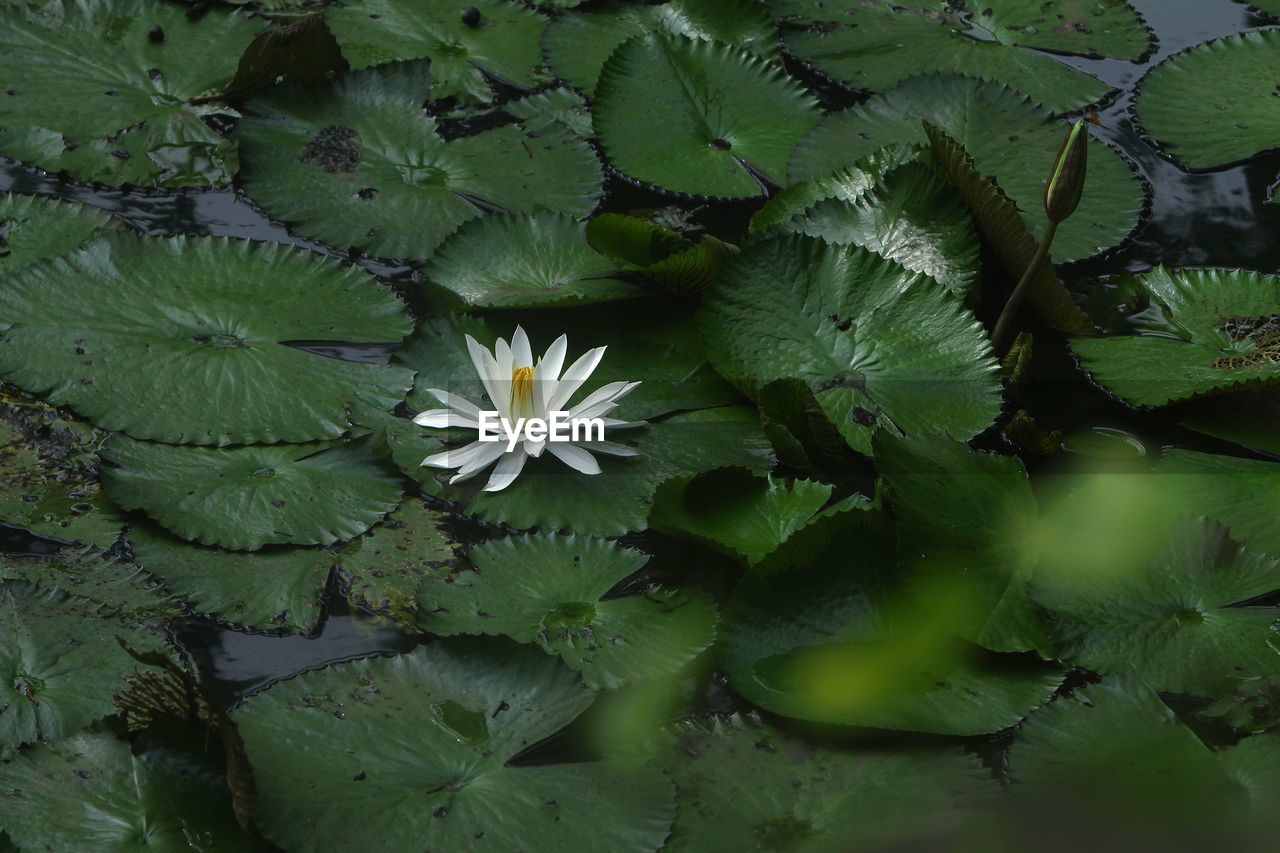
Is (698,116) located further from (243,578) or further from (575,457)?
(243,578)

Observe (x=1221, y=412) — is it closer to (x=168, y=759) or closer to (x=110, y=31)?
(x=168, y=759)

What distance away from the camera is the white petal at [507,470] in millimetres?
2023

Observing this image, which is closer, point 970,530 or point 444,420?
point 970,530

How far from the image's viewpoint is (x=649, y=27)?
10.7 feet

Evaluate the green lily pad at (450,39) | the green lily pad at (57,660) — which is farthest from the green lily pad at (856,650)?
the green lily pad at (450,39)

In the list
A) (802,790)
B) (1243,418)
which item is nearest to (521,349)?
(802,790)

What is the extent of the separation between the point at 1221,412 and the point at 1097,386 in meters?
0.22

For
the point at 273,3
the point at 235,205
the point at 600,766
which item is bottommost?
the point at 600,766

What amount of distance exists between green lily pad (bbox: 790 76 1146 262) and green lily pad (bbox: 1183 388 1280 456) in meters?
0.45

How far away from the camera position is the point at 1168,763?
5.40ft

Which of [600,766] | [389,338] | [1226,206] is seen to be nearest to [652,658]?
[600,766]

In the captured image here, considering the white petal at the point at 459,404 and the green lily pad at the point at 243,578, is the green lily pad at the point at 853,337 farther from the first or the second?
the green lily pad at the point at 243,578

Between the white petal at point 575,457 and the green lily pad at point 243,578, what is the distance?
16.2 inches

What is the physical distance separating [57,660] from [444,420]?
70cm
